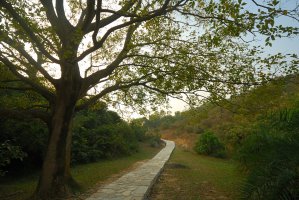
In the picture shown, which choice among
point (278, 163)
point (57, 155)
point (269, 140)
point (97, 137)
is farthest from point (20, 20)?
point (97, 137)

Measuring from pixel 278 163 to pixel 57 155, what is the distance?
6162 millimetres

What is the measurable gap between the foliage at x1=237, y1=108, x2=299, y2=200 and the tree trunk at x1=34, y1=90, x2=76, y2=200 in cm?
545

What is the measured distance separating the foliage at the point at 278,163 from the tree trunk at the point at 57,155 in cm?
545

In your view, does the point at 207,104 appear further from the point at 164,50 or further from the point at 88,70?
the point at 88,70

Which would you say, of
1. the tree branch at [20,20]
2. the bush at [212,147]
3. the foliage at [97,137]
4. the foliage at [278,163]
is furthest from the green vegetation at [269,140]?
the bush at [212,147]

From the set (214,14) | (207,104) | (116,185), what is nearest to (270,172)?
(214,14)

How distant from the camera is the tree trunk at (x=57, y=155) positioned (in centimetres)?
942

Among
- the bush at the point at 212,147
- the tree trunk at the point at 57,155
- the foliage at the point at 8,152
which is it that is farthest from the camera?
the bush at the point at 212,147

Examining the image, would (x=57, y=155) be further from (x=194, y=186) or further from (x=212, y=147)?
(x=212, y=147)

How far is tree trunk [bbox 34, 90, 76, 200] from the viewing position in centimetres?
942

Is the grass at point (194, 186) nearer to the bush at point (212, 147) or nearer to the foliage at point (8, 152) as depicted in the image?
the foliage at point (8, 152)

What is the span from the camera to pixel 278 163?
6254mm

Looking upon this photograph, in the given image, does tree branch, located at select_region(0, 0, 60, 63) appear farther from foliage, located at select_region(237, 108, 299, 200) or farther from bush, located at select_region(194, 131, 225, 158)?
bush, located at select_region(194, 131, 225, 158)

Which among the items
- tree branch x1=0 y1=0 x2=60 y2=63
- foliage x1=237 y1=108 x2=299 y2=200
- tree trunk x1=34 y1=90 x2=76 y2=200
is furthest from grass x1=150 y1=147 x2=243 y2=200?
tree branch x1=0 y1=0 x2=60 y2=63
